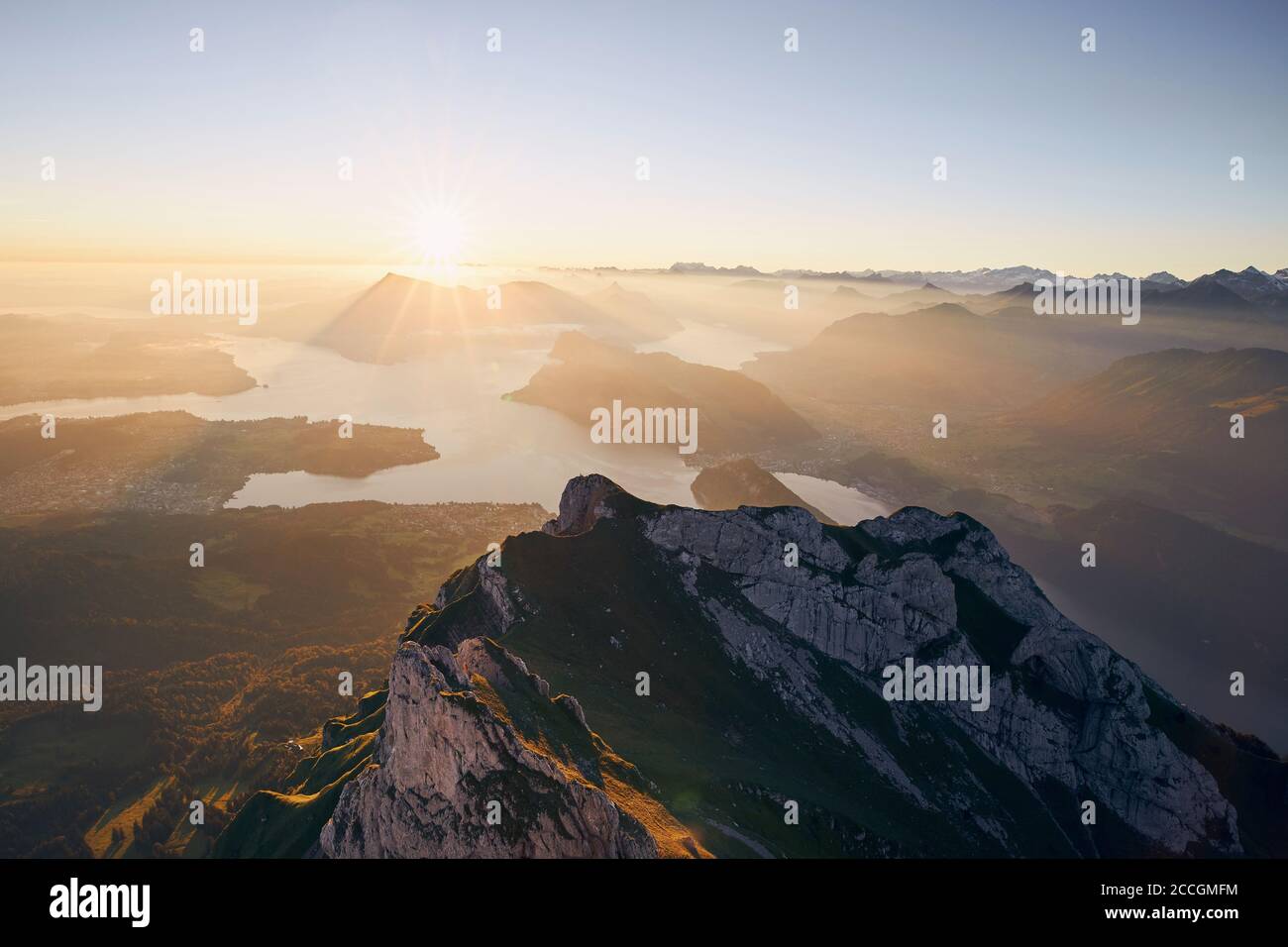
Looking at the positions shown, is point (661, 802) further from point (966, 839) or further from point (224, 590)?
point (224, 590)

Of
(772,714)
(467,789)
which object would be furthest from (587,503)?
(467,789)

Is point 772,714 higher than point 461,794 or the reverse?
the reverse

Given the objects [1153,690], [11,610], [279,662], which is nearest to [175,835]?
[279,662]

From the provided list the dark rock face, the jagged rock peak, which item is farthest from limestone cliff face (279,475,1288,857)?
the jagged rock peak

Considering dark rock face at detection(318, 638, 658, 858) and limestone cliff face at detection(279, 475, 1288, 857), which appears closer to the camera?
dark rock face at detection(318, 638, 658, 858)

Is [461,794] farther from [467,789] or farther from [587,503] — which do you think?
[587,503]

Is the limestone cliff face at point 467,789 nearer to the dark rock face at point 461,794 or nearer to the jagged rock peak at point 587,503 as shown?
the dark rock face at point 461,794

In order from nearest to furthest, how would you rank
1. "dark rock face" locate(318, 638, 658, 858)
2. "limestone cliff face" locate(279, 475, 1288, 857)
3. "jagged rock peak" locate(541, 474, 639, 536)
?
"dark rock face" locate(318, 638, 658, 858) → "limestone cliff face" locate(279, 475, 1288, 857) → "jagged rock peak" locate(541, 474, 639, 536)

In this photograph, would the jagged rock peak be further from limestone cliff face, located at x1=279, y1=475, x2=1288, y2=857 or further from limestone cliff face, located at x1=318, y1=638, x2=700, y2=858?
limestone cliff face, located at x1=318, y1=638, x2=700, y2=858

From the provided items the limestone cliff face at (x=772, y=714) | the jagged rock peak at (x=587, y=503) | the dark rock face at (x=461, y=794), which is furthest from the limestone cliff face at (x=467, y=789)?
the jagged rock peak at (x=587, y=503)
